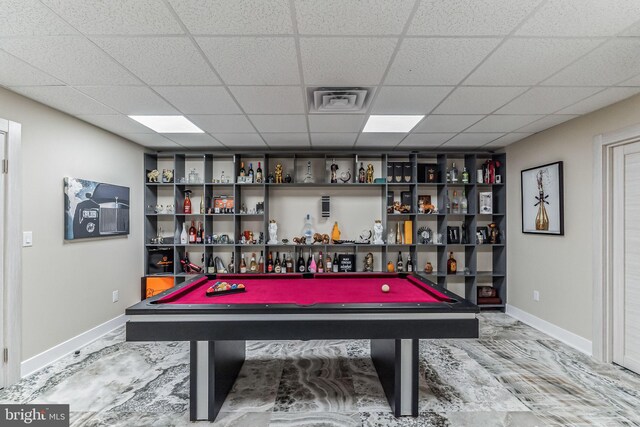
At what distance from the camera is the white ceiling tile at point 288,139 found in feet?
13.0

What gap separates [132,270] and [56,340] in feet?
4.50

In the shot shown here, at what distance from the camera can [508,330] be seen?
12.9 ft

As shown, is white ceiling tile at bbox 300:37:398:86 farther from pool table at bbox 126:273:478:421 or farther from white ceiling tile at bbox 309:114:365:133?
pool table at bbox 126:273:478:421

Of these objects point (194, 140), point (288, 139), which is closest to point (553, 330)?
point (288, 139)

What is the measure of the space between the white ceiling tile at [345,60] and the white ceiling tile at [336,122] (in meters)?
0.73

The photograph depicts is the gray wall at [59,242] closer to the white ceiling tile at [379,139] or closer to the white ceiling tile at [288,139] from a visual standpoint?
the white ceiling tile at [288,139]

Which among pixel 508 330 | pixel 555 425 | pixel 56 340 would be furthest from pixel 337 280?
pixel 56 340

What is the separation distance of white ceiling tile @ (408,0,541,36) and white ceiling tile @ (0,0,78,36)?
197 centimetres

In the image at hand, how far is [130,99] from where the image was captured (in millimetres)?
2777

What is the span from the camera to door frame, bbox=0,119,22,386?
2.56 metres

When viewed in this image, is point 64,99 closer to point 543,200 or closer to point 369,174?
point 369,174

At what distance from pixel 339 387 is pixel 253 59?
264 cm

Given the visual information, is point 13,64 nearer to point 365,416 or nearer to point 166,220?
point 166,220

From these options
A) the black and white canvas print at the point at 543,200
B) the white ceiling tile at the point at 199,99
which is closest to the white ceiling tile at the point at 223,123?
the white ceiling tile at the point at 199,99
